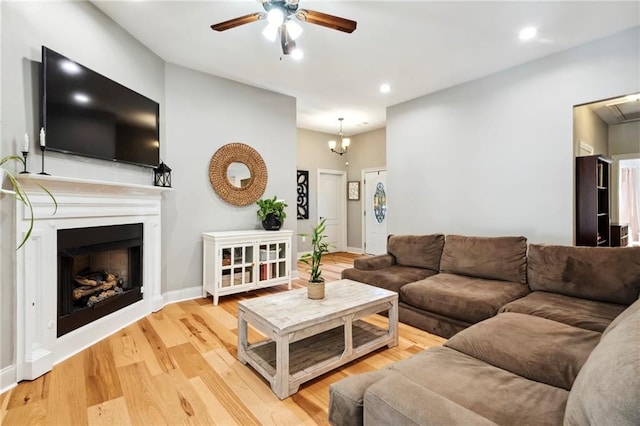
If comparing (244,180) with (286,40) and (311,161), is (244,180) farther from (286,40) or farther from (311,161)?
(311,161)

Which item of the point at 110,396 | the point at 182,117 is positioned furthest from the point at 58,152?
the point at 110,396

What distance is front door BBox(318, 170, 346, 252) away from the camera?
22.9ft

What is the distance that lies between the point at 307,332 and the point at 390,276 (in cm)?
152

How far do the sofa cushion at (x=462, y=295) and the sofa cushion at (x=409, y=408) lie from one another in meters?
1.67

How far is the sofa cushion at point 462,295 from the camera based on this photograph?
2.40 metres

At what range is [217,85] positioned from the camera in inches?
152

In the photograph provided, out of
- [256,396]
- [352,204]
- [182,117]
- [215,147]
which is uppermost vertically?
[182,117]

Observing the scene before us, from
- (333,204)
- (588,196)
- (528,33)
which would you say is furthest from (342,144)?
(588,196)

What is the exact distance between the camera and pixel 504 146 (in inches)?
143

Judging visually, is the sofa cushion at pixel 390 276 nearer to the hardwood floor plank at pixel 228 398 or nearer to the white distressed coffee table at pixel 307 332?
the white distressed coffee table at pixel 307 332

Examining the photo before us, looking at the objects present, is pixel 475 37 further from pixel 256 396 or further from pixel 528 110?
pixel 256 396

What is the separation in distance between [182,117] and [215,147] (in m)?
0.51

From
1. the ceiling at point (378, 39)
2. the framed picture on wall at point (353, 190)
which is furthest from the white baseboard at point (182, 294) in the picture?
the framed picture on wall at point (353, 190)

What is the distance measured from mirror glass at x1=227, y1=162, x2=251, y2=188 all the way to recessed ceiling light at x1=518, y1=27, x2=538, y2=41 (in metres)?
3.41
